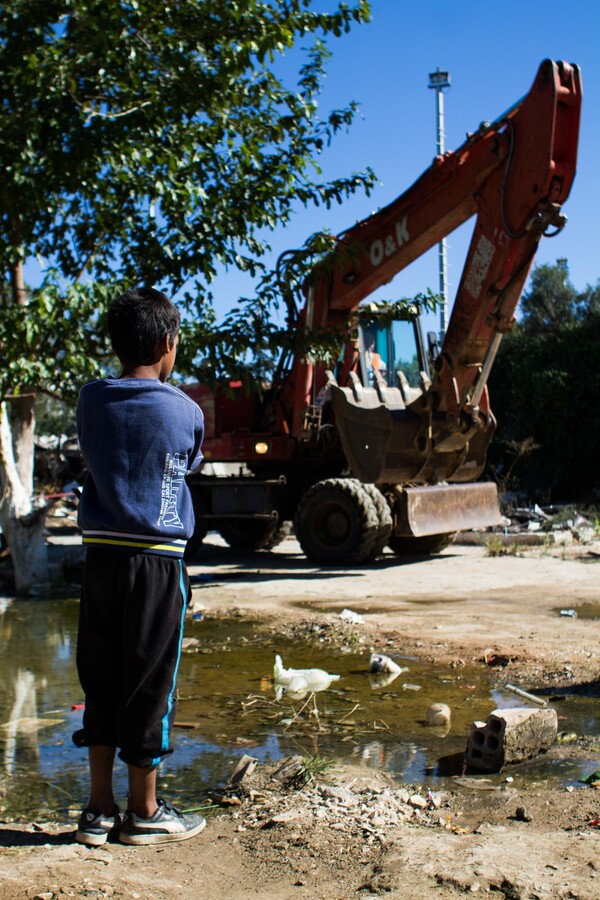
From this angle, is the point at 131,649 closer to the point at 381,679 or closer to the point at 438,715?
the point at 438,715

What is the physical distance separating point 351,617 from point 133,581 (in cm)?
466

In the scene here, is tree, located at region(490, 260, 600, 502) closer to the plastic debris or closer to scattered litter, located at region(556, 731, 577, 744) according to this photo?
the plastic debris

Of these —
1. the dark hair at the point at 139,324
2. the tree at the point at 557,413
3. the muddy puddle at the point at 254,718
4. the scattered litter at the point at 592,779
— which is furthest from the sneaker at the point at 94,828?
the tree at the point at 557,413

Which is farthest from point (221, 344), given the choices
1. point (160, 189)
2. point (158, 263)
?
point (160, 189)

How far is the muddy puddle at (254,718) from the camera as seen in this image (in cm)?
381

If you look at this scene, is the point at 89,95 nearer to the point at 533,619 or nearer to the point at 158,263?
the point at 158,263

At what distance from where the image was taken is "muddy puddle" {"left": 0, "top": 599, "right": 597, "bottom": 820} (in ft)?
12.5

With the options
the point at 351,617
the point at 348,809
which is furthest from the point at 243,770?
the point at 351,617

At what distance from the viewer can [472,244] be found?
9.87 m

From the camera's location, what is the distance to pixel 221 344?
9.03 metres

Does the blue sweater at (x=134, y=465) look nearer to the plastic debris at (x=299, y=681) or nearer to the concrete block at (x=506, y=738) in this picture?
the concrete block at (x=506, y=738)

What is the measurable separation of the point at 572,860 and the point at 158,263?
22.9ft

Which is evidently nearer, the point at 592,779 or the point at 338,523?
the point at 592,779

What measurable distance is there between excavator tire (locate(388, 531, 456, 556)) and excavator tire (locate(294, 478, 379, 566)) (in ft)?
4.00
